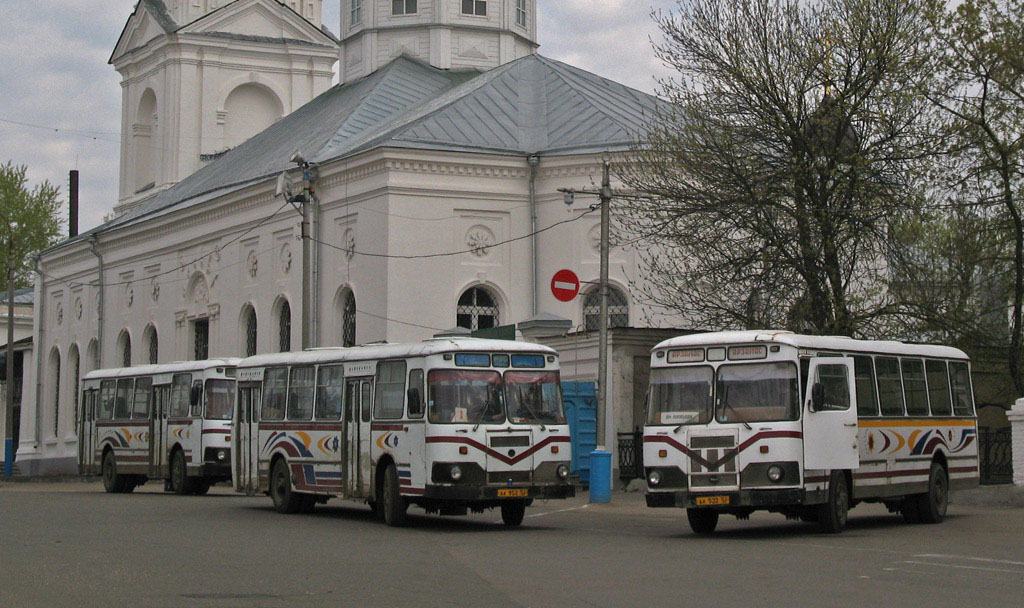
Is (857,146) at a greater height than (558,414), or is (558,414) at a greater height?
(857,146)

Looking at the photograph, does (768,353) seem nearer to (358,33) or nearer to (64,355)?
(358,33)

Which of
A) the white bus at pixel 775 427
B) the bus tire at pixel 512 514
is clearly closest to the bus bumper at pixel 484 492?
the bus tire at pixel 512 514

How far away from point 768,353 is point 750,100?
11.1 meters

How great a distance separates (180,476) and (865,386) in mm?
17784

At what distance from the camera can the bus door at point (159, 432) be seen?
33594 millimetres

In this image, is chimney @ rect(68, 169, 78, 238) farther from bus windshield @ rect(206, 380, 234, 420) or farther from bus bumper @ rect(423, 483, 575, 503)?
bus bumper @ rect(423, 483, 575, 503)

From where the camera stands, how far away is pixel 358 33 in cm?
5388

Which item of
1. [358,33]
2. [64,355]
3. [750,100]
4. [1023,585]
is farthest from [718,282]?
[64,355]

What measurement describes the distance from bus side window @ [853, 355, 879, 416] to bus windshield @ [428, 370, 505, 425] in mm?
4898

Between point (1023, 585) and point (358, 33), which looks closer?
point (1023, 585)

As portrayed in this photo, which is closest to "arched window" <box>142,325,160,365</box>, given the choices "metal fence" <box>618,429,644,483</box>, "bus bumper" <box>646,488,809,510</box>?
"metal fence" <box>618,429,644,483</box>

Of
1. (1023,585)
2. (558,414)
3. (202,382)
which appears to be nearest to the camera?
(1023,585)

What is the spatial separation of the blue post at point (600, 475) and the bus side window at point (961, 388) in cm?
742

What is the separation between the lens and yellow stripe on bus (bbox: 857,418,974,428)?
65.9ft
